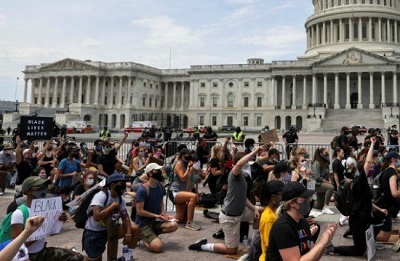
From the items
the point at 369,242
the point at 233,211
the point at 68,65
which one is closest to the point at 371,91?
the point at 68,65

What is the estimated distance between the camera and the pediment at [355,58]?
7519cm

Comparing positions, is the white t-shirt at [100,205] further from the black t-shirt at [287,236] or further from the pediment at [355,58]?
the pediment at [355,58]

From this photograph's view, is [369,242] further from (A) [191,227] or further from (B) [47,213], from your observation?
(B) [47,213]

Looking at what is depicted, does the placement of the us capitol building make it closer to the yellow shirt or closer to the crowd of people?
the crowd of people

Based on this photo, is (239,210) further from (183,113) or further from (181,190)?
(183,113)

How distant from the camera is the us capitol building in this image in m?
76.8

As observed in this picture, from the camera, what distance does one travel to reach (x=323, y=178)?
12.4m

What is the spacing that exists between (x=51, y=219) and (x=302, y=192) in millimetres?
3636

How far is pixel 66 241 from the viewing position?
888 cm

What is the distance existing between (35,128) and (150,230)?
9.33 metres

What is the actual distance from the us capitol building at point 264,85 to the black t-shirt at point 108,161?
63020 millimetres

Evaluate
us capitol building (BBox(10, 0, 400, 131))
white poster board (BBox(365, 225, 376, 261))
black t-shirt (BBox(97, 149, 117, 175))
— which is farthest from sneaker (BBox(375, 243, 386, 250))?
us capitol building (BBox(10, 0, 400, 131))

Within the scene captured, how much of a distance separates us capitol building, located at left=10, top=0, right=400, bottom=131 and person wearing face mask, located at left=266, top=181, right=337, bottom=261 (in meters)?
69.8

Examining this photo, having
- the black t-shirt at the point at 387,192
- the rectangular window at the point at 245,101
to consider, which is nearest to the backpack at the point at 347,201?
the black t-shirt at the point at 387,192
